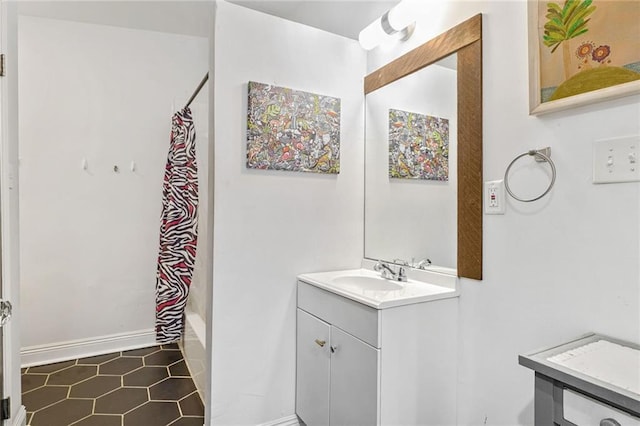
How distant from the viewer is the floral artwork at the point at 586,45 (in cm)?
99

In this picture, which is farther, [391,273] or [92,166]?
[92,166]

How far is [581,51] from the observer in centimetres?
110

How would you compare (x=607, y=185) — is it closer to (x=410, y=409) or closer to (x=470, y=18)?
(x=470, y=18)

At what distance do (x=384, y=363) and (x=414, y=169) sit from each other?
0.99m

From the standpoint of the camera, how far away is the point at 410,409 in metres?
1.40

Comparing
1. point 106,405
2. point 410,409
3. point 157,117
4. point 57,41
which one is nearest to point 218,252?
point 410,409

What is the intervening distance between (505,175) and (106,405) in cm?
242

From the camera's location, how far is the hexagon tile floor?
1934 mm

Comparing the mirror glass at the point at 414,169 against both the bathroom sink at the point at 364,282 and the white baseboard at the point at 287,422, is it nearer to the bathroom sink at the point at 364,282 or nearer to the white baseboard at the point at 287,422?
the bathroom sink at the point at 364,282

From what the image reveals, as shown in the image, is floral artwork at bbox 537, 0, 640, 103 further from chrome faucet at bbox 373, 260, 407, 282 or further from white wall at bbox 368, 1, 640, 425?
chrome faucet at bbox 373, 260, 407, 282

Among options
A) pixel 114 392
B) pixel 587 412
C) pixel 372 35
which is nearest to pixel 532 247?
pixel 587 412

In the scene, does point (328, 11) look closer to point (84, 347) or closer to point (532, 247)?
point (532, 247)

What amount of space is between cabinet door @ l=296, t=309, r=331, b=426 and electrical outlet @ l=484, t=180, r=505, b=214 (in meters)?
0.86

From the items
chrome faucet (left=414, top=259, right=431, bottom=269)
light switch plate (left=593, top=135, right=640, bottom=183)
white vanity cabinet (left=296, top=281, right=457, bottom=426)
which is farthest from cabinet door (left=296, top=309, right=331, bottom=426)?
light switch plate (left=593, top=135, right=640, bottom=183)
